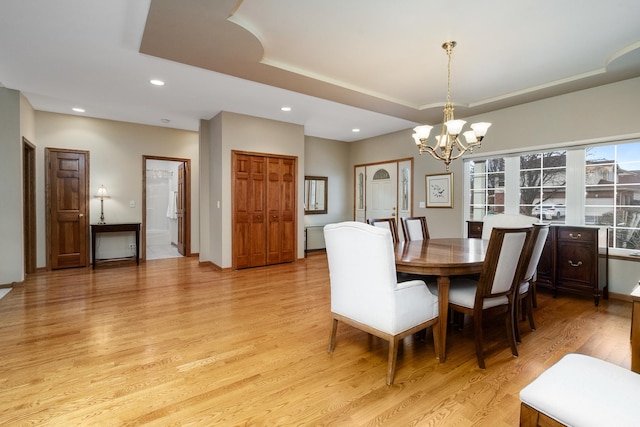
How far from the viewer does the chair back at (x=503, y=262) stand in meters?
2.13

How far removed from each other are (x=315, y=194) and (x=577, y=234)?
188 inches

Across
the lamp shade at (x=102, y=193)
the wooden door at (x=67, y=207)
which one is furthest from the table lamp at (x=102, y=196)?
the wooden door at (x=67, y=207)

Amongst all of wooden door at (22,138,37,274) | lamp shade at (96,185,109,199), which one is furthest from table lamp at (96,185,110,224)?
wooden door at (22,138,37,274)

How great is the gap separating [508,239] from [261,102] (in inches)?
148

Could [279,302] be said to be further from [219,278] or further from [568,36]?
[568,36]

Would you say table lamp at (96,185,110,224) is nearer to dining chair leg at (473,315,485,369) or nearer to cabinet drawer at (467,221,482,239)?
dining chair leg at (473,315,485,369)

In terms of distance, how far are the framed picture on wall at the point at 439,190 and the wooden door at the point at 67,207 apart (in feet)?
20.2

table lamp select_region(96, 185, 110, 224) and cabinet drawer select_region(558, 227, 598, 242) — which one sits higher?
table lamp select_region(96, 185, 110, 224)

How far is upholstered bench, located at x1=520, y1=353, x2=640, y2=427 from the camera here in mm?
1037

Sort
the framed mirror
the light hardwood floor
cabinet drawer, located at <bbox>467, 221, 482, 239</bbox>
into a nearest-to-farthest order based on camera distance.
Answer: the light hardwood floor < cabinet drawer, located at <bbox>467, 221, 482, 239</bbox> < the framed mirror

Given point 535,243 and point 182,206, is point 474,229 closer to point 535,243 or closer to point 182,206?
point 535,243

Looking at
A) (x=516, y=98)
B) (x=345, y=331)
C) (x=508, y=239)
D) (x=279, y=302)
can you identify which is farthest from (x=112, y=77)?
(x=516, y=98)

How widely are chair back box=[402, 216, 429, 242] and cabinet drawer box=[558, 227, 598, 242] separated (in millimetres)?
1644

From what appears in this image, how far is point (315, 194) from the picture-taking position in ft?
23.6
